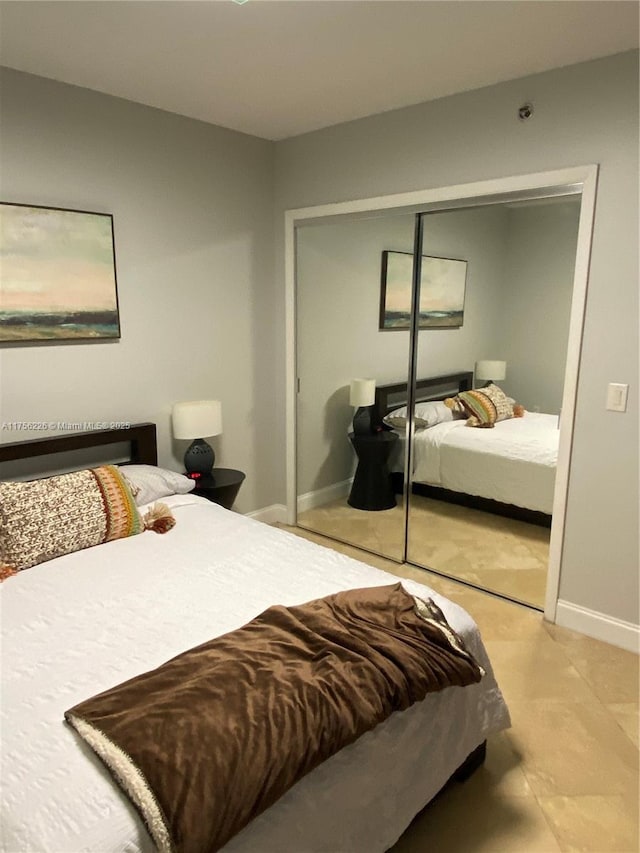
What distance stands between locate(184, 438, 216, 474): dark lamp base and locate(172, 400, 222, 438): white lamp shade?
11cm

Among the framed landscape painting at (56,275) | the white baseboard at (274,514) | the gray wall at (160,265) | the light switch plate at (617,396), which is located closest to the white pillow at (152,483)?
the gray wall at (160,265)

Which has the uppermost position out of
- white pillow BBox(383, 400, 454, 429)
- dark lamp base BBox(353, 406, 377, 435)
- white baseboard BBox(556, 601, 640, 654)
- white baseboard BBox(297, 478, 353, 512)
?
white pillow BBox(383, 400, 454, 429)

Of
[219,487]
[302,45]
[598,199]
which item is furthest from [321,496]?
[302,45]

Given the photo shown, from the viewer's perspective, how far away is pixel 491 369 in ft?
9.66

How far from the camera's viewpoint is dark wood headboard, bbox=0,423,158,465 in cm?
258

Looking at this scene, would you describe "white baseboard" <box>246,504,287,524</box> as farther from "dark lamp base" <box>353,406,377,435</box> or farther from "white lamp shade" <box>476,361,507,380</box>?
"white lamp shade" <box>476,361,507,380</box>

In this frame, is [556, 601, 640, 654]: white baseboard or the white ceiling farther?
[556, 601, 640, 654]: white baseboard

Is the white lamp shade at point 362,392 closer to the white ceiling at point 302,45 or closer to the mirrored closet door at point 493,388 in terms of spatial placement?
the mirrored closet door at point 493,388

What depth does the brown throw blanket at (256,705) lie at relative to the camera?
114 centimetres

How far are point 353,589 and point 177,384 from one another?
1.83m

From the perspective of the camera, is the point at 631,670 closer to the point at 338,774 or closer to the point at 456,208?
the point at 338,774

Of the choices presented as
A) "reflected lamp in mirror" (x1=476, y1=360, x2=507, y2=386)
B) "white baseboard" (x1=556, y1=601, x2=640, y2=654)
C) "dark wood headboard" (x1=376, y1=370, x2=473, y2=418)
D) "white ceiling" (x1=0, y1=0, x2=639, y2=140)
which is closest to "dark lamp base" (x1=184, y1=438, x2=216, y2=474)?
"dark wood headboard" (x1=376, y1=370, x2=473, y2=418)

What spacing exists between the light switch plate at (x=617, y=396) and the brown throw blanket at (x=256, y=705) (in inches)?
52.1

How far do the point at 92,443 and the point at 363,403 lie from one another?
1.63 m
